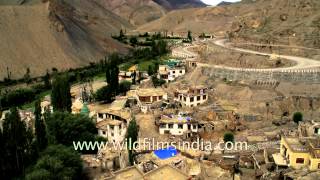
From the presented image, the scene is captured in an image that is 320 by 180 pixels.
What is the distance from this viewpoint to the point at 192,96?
3831cm

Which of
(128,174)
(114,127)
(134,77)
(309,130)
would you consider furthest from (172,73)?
(128,174)

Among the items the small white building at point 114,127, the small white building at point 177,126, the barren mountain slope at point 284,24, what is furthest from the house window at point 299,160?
the barren mountain slope at point 284,24

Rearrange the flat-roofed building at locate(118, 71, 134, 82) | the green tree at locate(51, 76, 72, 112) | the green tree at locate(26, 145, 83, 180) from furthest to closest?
the flat-roofed building at locate(118, 71, 134, 82) → the green tree at locate(51, 76, 72, 112) → the green tree at locate(26, 145, 83, 180)

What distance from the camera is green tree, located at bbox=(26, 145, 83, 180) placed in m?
22.6

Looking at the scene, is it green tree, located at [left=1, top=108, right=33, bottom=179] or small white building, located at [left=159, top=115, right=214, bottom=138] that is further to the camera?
small white building, located at [left=159, top=115, right=214, bottom=138]

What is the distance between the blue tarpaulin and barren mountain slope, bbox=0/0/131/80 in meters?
45.4

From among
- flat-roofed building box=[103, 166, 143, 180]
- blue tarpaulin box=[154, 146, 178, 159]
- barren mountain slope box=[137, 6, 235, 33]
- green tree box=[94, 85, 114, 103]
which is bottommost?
flat-roofed building box=[103, 166, 143, 180]

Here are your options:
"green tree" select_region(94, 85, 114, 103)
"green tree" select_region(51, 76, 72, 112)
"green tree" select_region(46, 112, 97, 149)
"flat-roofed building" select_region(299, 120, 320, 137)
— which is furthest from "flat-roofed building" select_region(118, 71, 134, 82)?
"flat-roofed building" select_region(299, 120, 320, 137)

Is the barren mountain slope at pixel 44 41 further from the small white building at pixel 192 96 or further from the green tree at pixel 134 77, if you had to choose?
the small white building at pixel 192 96

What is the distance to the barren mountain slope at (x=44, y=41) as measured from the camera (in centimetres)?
6987

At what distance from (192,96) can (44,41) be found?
45.8m

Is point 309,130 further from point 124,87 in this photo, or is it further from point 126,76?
point 126,76

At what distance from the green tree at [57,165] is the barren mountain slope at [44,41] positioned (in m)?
43.6

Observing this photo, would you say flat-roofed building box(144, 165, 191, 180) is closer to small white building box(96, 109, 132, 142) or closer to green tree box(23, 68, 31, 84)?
small white building box(96, 109, 132, 142)
